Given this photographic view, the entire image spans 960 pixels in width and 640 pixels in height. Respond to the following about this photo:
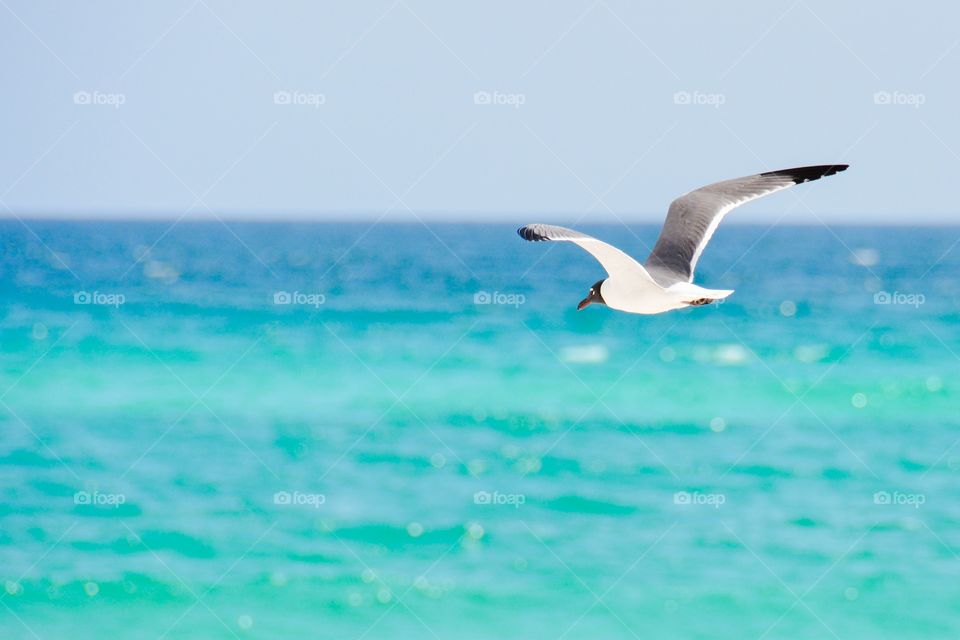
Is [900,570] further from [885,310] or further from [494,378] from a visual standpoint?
[885,310]

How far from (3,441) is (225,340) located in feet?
41.8

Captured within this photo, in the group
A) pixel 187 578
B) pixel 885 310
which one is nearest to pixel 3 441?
pixel 187 578

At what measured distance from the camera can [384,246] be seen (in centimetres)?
7162

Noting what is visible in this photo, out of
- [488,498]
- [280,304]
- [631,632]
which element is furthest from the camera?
[280,304]

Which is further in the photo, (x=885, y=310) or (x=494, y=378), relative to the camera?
(x=885, y=310)
